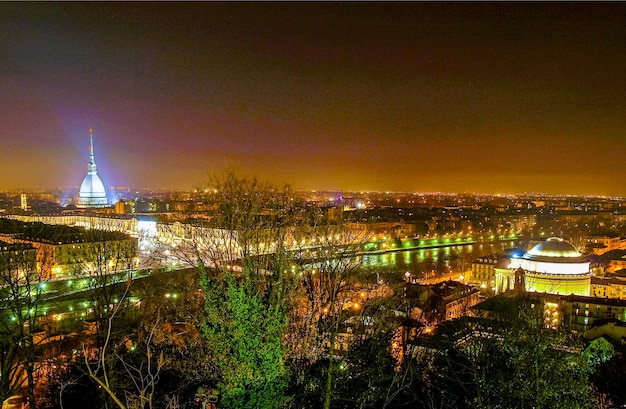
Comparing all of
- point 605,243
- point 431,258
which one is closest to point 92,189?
point 431,258

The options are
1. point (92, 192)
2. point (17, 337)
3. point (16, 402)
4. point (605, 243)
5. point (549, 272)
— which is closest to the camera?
point (17, 337)

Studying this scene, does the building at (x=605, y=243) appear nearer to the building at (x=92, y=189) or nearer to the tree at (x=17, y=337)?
the tree at (x=17, y=337)

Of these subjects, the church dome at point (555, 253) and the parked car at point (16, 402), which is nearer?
the parked car at point (16, 402)

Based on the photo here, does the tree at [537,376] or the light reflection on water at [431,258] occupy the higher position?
the tree at [537,376]

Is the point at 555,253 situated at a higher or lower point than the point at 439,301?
higher

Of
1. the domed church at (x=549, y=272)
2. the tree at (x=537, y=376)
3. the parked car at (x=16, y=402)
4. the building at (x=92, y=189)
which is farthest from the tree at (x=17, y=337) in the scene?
the building at (x=92, y=189)

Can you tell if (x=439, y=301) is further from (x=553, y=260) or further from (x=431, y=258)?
(x=431, y=258)

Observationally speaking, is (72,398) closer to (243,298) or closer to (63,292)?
(243,298)
